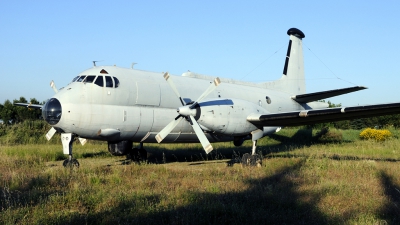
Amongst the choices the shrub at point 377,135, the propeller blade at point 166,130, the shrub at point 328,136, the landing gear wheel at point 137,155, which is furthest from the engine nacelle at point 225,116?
the shrub at point 377,135

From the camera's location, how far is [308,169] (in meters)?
13.8

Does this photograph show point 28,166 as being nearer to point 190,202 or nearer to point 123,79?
point 123,79

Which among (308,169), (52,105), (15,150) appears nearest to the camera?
(52,105)

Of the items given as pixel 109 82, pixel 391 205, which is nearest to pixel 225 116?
pixel 109 82

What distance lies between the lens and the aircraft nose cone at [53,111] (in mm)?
12867

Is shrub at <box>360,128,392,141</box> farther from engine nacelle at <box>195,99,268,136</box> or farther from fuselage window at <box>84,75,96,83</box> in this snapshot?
fuselage window at <box>84,75,96,83</box>

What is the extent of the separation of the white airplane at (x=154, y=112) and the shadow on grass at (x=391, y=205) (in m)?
3.75

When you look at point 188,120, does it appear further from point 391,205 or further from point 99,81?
point 391,205

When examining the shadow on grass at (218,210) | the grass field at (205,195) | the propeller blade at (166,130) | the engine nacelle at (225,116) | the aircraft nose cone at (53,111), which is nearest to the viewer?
the shadow on grass at (218,210)

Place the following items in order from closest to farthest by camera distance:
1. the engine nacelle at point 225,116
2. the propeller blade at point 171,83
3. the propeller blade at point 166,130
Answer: the engine nacelle at point 225,116
the propeller blade at point 166,130
the propeller blade at point 171,83

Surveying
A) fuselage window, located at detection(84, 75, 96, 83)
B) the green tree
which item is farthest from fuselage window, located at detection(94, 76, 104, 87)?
the green tree


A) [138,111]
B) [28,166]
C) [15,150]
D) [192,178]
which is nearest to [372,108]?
[192,178]

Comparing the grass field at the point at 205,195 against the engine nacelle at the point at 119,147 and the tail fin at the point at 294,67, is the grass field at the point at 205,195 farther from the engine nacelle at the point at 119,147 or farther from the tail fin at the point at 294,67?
the tail fin at the point at 294,67

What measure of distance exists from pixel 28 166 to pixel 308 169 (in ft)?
32.3
